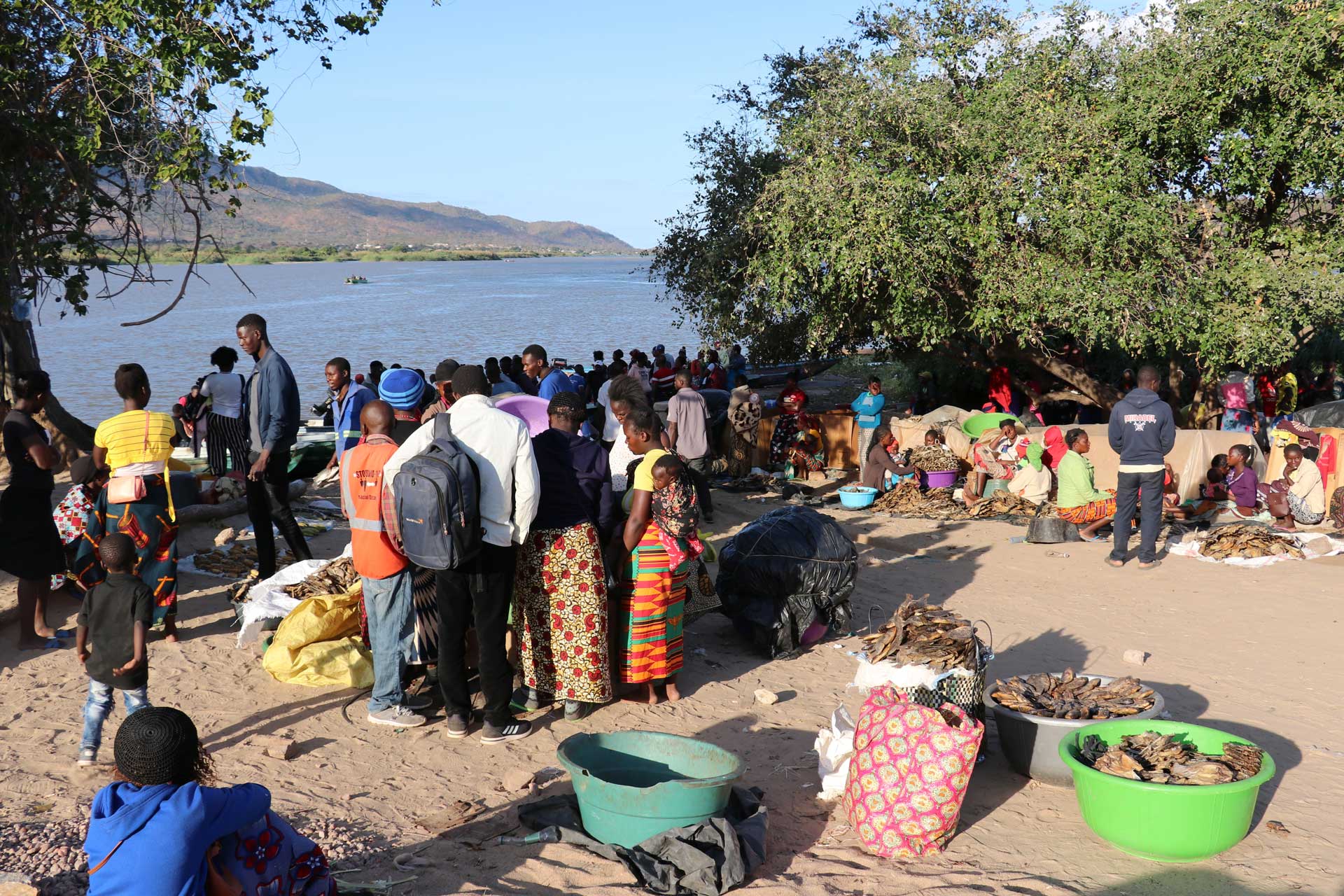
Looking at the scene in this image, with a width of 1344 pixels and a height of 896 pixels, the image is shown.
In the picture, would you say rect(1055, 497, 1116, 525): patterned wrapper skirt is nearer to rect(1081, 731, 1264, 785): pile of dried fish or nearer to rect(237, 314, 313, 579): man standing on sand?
rect(1081, 731, 1264, 785): pile of dried fish

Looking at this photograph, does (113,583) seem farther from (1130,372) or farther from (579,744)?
(1130,372)

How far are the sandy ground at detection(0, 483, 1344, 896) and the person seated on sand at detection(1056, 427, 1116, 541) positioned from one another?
1.65m

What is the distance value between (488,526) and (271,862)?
2.11 metres

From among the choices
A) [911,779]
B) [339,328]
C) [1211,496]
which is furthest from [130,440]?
[339,328]

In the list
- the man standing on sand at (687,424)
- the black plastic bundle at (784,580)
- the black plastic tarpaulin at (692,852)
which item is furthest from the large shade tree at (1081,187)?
the black plastic tarpaulin at (692,852)

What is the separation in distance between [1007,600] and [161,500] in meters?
6.29

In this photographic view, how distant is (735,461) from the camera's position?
575 inches

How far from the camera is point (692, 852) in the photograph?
417cm

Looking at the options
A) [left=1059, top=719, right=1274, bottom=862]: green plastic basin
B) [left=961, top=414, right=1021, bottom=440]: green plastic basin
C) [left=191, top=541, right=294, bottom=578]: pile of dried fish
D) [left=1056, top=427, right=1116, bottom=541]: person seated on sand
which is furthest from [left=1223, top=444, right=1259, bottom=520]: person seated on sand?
[left=191, top=541, right=294, bottom=578]: pile of dried fish

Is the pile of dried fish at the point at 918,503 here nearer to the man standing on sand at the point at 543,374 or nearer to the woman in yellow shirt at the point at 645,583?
the man standing on sand at the point at 543,374

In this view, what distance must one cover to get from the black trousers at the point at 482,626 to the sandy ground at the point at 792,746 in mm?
240

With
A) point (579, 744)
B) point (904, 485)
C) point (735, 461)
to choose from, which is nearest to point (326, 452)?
point (735, 461)


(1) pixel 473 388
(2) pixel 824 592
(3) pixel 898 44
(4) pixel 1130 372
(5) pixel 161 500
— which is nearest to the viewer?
(1) pixel 473 388

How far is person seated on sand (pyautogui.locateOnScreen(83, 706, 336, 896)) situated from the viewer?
311 centimetres
